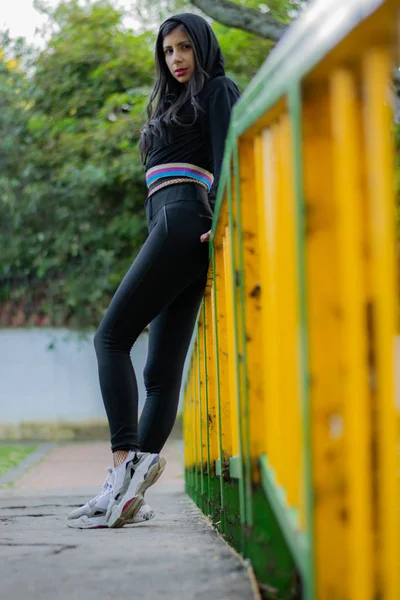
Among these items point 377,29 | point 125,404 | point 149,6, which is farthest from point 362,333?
point 149,6

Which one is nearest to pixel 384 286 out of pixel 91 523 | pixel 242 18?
pixel 91 523

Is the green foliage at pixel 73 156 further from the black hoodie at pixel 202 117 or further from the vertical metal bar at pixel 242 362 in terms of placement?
the vertical metal bar at pixel 242 362

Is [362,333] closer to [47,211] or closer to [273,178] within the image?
[273,178]

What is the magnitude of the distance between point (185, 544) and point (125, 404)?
2.32 feet

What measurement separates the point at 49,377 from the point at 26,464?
347 centimetres

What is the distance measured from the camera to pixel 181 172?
2.92m

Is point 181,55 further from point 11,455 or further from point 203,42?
point 11,455

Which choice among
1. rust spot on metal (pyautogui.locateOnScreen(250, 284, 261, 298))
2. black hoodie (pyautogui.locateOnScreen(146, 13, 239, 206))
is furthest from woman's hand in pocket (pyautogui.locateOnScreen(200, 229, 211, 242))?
rust spot on metal (pyautogui.locateOnScreen(250, 284, 261, 298))

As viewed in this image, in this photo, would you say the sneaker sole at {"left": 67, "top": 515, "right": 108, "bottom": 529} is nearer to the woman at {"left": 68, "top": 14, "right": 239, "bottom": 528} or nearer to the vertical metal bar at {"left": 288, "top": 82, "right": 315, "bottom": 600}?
the woman at {"left": 68, "top": 14, "right": 239, "bottom": 528}

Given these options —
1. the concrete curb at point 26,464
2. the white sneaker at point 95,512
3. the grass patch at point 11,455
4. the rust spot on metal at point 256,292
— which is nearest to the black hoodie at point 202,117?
the white sneaker at point 95,512

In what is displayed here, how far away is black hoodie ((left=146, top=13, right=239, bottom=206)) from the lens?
2.87m

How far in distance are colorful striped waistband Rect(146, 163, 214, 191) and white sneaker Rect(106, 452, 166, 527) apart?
835 mm

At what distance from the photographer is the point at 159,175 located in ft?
9.70

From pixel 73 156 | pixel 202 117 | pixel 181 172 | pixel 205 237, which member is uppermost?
pixel 73 156
